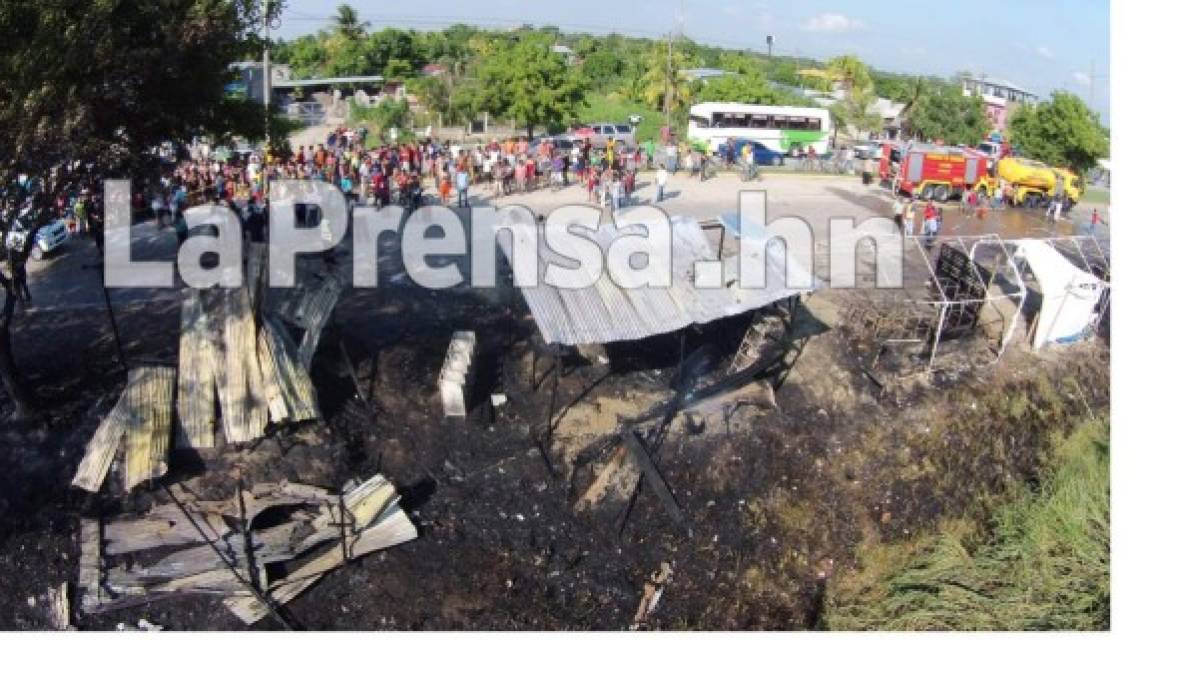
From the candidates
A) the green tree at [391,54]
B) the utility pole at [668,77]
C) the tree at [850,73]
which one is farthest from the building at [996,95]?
the green tree at [391,54]

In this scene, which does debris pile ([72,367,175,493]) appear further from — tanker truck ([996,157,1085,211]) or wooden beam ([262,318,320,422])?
tanker truck ([996,157,1085,211])

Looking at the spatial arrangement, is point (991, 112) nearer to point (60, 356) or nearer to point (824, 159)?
point (824, 159)

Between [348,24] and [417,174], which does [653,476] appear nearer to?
[417,174]

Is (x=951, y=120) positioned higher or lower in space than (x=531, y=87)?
lower

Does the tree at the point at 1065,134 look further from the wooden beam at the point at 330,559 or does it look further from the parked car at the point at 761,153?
the wooden beam at the point at 330,559

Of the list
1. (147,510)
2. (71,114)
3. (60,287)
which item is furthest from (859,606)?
(60,287)

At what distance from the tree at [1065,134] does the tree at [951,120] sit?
207 inches

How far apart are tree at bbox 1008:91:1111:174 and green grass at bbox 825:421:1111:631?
22.5m

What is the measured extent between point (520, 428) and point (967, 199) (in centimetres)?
1893

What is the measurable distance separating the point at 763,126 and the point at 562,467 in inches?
992

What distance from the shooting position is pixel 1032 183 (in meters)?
24.9

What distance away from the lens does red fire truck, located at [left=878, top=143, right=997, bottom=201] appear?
24.3m

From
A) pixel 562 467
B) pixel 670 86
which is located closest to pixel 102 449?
pixel 562 467

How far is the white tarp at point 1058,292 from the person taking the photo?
12969mm
